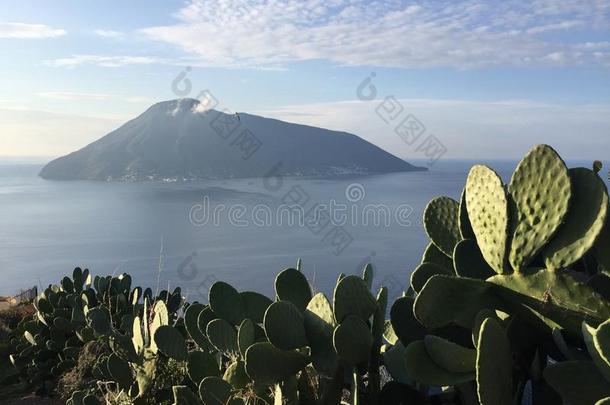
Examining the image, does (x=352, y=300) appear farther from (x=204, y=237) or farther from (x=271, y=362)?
(x=204, y=237)

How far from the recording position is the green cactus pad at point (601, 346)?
1378 mm

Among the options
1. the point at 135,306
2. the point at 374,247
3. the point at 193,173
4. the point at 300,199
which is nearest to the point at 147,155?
the point at 193,173

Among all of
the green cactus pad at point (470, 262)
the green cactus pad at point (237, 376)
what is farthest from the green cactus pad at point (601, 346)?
the green cactus pad at point (237, 376)

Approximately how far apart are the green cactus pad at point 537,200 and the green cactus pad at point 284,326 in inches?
32.9

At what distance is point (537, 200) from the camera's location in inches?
66.6

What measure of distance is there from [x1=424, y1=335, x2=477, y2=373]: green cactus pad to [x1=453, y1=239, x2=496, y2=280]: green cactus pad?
0.97 feet

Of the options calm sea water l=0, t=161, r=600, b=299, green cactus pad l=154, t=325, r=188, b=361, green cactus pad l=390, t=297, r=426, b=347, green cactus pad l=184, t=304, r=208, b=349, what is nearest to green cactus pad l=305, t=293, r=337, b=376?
green cactus pad l=390, t=297, r=426, b=347

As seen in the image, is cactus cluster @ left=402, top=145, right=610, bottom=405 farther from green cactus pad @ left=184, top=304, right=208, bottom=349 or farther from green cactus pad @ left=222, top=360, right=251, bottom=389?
green cactus pad @ left=184, top=304, right=208, bottom=349

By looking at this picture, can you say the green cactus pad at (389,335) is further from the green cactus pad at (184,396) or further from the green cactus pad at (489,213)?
the green cactus pad at (184,396)

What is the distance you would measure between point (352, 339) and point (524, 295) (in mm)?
593

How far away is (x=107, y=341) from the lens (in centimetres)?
494

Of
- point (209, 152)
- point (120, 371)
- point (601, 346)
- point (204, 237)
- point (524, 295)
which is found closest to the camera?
point (601, 346)

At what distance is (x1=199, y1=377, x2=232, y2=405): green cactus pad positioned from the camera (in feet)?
7.95

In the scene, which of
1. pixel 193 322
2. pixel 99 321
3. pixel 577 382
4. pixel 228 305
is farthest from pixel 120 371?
pixel 577 382
